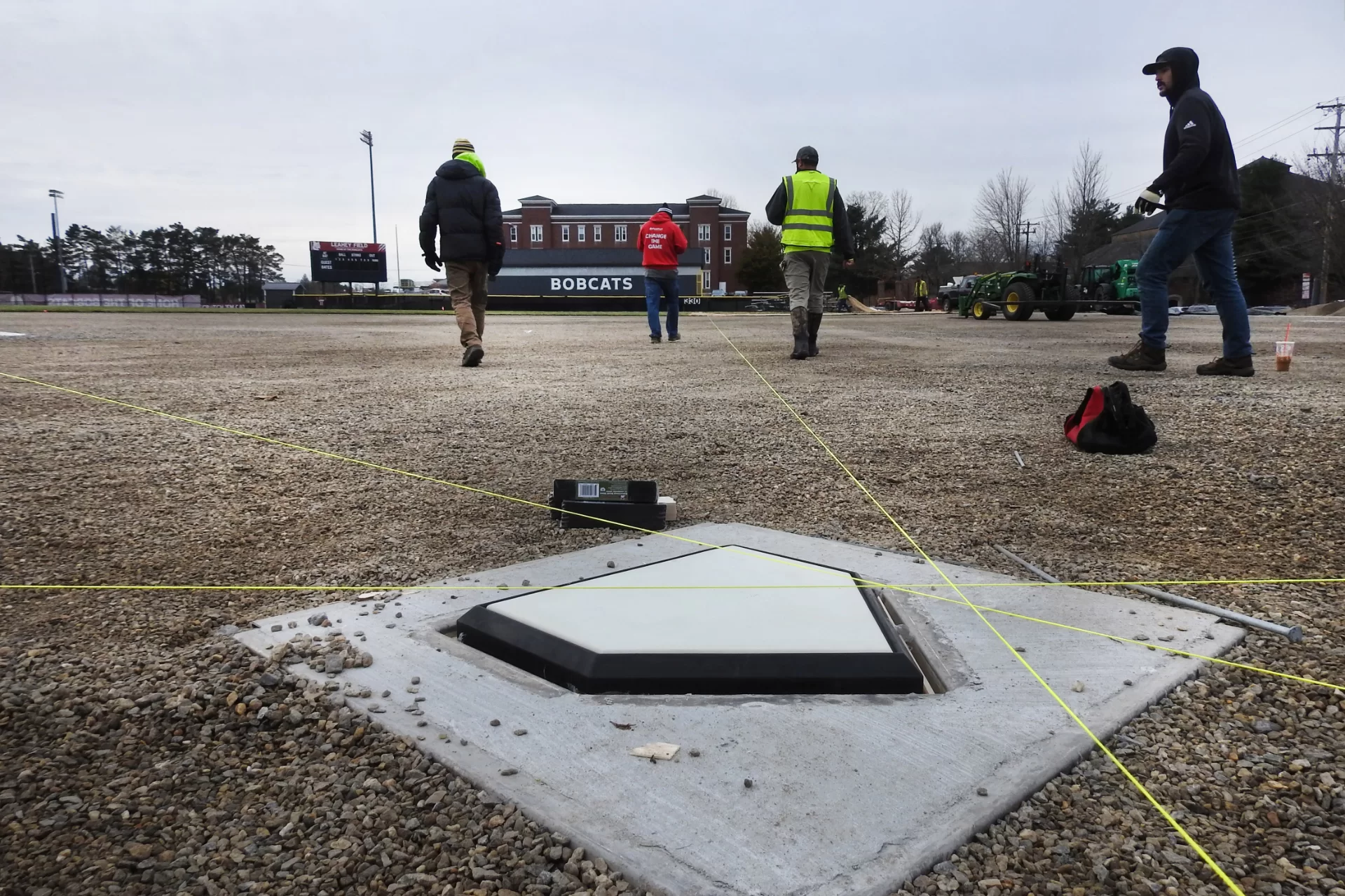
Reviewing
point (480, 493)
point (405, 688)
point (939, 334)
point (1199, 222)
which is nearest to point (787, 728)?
point (405, 688)

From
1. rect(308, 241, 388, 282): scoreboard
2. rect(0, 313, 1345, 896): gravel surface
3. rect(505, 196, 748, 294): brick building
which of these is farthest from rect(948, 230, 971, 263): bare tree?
rect(0, 313, 1345, 896): gravel surface

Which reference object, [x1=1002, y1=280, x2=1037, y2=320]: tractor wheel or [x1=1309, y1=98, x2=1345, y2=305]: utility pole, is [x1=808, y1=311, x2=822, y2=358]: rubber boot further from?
[x1=1309, y1=98, x2=1345, y2=305]: utility pole

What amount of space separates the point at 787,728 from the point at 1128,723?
0.60 m

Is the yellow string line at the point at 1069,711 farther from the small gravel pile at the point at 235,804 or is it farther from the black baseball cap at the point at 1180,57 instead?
the black baseball cap at the point at 1180,57

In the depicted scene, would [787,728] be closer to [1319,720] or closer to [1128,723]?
[1128,723]

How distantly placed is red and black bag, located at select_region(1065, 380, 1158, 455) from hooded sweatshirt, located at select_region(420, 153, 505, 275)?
5.22 m

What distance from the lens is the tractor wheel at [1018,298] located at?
741 inches

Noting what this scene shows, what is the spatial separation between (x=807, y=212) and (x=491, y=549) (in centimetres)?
564

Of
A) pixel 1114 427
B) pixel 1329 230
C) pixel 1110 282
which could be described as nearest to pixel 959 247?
pixel 1329 230

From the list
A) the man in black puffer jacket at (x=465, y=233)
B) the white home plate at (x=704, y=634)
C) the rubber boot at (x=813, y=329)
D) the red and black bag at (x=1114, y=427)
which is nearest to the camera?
the white home plate at (x=704, y=634)

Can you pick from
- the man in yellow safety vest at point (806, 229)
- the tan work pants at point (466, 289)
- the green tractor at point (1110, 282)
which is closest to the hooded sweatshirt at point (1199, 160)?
the man in yellow safety vest at point (806, 229)

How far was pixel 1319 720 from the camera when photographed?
1483 millimetres

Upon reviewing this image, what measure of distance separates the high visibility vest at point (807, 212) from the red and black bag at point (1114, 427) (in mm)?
4101

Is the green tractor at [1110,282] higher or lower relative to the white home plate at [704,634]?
higher
